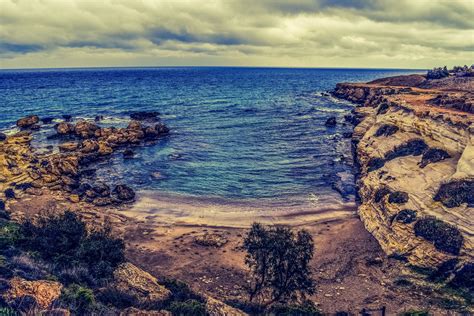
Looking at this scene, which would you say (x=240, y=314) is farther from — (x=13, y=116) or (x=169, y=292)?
(x=13, y=116)

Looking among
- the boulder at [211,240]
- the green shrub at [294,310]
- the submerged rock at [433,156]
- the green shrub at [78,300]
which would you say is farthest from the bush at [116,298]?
the submerged rock at [433,156]

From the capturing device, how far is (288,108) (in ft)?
315

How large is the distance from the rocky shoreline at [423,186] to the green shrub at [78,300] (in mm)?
20955

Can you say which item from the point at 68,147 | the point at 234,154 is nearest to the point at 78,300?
the point at 234,154

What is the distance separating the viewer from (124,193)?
3688cm

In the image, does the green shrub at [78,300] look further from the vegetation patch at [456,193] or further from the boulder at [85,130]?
the boulder at [85,130]

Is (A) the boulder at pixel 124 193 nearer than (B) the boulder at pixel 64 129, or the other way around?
(A) the boulder at pixel 124 193

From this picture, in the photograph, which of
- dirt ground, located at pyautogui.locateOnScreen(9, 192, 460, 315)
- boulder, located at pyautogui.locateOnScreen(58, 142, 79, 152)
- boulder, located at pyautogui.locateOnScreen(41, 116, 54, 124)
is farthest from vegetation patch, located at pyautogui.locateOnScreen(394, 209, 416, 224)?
boulder, located at pyautogui.locateOnScreen(41, 116, 54, 124)

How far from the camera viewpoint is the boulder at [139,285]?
18.2m

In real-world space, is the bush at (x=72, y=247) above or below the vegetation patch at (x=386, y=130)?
below

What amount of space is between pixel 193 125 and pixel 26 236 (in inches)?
2057

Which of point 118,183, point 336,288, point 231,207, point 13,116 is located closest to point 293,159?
point 231,207

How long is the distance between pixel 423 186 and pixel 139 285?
2423cm

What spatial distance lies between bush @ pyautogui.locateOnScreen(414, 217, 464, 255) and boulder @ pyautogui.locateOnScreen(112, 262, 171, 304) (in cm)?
1868
